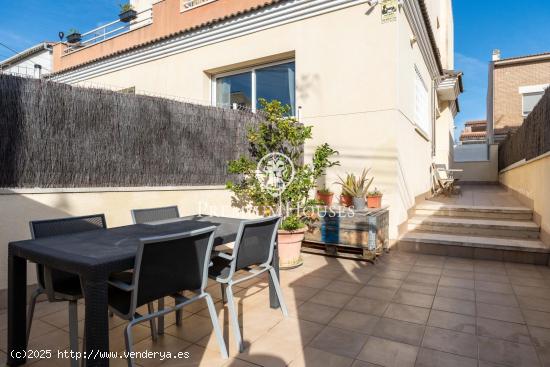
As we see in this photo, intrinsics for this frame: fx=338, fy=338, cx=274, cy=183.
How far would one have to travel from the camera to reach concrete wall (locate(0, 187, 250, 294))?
3660 millimetres

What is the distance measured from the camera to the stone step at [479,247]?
522cm

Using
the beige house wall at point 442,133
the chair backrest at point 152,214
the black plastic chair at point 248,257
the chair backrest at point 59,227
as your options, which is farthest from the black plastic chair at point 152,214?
the beige house wall at point 442,133

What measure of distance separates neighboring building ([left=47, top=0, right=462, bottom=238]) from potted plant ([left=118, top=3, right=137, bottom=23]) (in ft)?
6.12

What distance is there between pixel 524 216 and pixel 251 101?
234 inches

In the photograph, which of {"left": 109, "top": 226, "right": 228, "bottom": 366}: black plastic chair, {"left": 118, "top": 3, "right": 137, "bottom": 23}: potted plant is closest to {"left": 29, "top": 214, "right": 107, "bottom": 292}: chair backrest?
{"left": 109, "top": 226, "right": 228, "bottom": 366}: black plastic chair

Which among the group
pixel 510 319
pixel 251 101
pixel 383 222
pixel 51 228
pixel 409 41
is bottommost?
pixel 510 319

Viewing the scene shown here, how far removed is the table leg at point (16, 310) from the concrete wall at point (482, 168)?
55.6 feet

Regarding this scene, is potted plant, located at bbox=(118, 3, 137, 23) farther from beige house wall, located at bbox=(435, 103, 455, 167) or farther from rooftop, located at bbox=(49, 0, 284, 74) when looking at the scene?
beige house wall, located at bbox=(435, 103, 455, 167)

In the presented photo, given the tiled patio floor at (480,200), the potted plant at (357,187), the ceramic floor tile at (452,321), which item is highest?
the potted plant at (357,187)

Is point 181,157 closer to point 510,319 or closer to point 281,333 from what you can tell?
point 281,333

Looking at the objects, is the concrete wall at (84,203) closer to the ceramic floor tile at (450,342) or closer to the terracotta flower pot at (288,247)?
the terracotta flower pot at (288,247)

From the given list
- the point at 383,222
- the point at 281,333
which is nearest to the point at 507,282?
the point at 383,222

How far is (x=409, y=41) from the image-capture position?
688cm

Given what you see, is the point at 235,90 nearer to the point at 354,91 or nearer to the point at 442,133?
the point at 354,91
